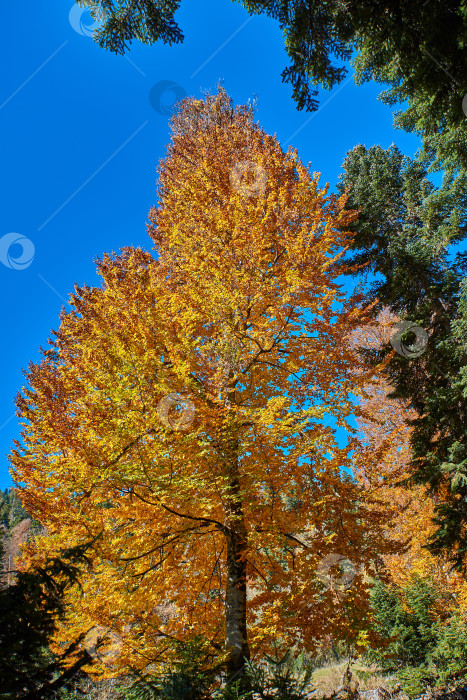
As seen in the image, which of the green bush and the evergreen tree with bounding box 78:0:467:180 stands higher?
the evergreen tree with bounding box 78:0:467:180

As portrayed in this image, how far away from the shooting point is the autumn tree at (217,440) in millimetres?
5078

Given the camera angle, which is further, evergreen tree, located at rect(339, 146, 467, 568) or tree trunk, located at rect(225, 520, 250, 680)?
evergreen tree, located at rect(339, 146, 467, 568)

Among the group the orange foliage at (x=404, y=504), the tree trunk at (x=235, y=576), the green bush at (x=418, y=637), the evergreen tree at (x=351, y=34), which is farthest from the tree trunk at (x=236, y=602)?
the evergreen tree at (x=351, y=34)

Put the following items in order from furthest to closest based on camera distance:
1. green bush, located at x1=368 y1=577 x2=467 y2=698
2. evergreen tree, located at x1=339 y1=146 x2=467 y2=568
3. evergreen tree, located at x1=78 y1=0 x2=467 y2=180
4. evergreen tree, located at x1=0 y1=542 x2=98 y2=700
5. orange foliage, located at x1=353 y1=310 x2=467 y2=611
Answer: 1. orange foliage, located at x1=353 y1=310 x2=467 y2=611
2. green bush, located at x1=368 y1=577 x2=467 y2=698
3. evergreen tree, located at x1=339 y1=146 x2=467 y2=568
4. evergreen tree, located at x1=78 y1=0 x2=467 y2=180
5. evergreen tree, located at x1=0 y1=542 x2=98 y2=700

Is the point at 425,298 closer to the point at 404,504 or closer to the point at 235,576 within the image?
the point at 235,576

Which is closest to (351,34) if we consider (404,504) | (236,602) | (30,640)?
(30,640)

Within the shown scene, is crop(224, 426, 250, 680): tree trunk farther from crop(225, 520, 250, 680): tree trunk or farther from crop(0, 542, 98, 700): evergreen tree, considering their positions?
crop(0, 542, 98, 700): evergreen tree

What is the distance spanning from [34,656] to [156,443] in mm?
2352

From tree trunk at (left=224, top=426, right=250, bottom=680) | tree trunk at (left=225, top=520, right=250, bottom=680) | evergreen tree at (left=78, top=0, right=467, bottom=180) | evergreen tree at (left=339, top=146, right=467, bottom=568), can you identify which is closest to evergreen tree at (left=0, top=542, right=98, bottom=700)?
tree trunk at (left=224, top=426, right=250, bottom=680)

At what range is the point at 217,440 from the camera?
5.33 metres

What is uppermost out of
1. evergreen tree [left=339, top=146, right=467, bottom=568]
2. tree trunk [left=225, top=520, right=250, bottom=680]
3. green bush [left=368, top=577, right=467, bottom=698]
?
evergreen tree [left=339, top=146, right=467, bottom=568]

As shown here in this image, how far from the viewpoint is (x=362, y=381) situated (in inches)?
235

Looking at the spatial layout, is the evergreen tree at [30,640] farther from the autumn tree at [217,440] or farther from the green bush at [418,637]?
the green bush at [418,637]

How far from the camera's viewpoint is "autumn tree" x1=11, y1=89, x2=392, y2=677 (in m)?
5.08
